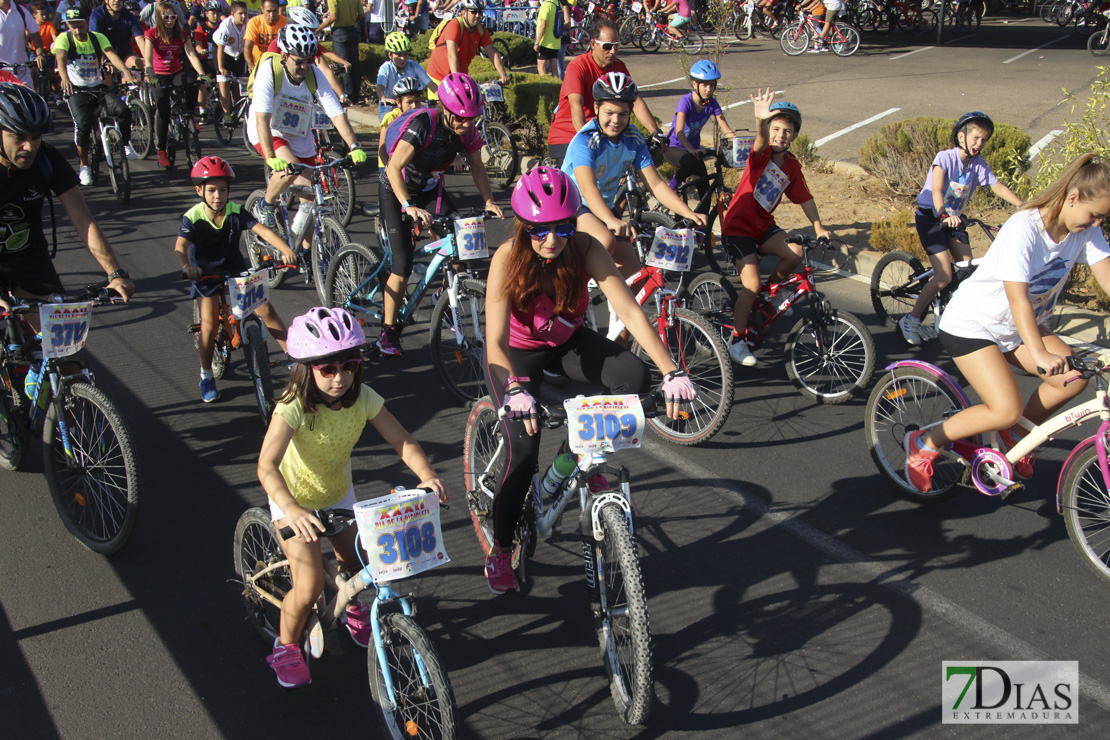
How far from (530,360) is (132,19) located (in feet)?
34.6

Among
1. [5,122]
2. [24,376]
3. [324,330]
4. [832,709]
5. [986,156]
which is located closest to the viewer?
[324,330]

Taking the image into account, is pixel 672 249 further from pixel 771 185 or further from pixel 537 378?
pixel 537 378

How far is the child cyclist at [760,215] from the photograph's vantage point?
6.31m

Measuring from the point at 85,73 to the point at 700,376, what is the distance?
29.1 feet

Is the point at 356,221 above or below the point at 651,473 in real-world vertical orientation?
above

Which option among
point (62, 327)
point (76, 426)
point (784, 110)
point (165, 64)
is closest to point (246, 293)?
point (62, 327)

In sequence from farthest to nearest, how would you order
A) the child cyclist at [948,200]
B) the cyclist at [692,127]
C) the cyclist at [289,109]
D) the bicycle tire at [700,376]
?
the cyclist at [692,127] < the cyclist at [289,109] < the child cyclist at [948,200] < the bicycle tire at [700,376]

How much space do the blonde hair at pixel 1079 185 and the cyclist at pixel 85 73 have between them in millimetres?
10348

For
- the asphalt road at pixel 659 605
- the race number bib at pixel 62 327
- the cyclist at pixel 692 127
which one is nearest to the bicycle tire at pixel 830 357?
the asphalt road at pixel 659 605

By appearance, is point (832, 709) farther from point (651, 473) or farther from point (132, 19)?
point (132, 19)

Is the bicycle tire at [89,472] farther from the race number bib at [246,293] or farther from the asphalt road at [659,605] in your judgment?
the race number bib at [246,293]

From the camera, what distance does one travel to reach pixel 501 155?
11.9 metres

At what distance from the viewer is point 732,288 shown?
650 centimetres

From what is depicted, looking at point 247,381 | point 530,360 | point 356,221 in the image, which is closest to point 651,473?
point 530,360
